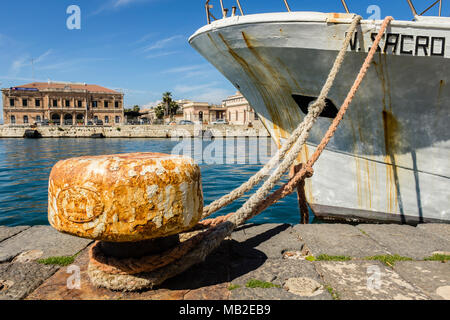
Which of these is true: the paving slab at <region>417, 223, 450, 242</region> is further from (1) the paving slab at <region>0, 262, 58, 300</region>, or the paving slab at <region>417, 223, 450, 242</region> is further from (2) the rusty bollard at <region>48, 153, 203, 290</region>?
(1) the paving slab at <region>0, 262, 58, 300</region>

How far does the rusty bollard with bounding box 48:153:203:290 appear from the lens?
1730 millimetres

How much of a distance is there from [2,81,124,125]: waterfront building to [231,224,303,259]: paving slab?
180 feet

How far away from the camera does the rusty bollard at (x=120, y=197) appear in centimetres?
173

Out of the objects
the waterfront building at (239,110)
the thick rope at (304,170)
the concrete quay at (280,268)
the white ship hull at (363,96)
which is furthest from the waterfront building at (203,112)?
the concrete quay at (280,268)

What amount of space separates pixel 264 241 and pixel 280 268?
2.12 ft

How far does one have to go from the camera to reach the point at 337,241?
2971mm

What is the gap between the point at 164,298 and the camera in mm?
1911

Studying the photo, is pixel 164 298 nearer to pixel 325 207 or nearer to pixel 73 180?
pixel 73 180

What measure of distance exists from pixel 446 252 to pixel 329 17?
3048 mm

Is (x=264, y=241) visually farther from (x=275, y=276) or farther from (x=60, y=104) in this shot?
(x=60, y=104)

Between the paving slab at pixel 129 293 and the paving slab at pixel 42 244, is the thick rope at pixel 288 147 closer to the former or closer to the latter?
the paving slab at pixel 129 293

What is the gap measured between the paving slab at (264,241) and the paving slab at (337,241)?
0.13 metres

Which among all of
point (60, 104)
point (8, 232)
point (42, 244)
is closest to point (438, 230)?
point (42, 244)

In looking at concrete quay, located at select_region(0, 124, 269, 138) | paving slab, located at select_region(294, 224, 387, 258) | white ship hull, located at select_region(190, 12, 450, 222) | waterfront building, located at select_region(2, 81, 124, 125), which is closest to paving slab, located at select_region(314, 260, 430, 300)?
paving slab, located at select_region(294, 224, 387, 258)
